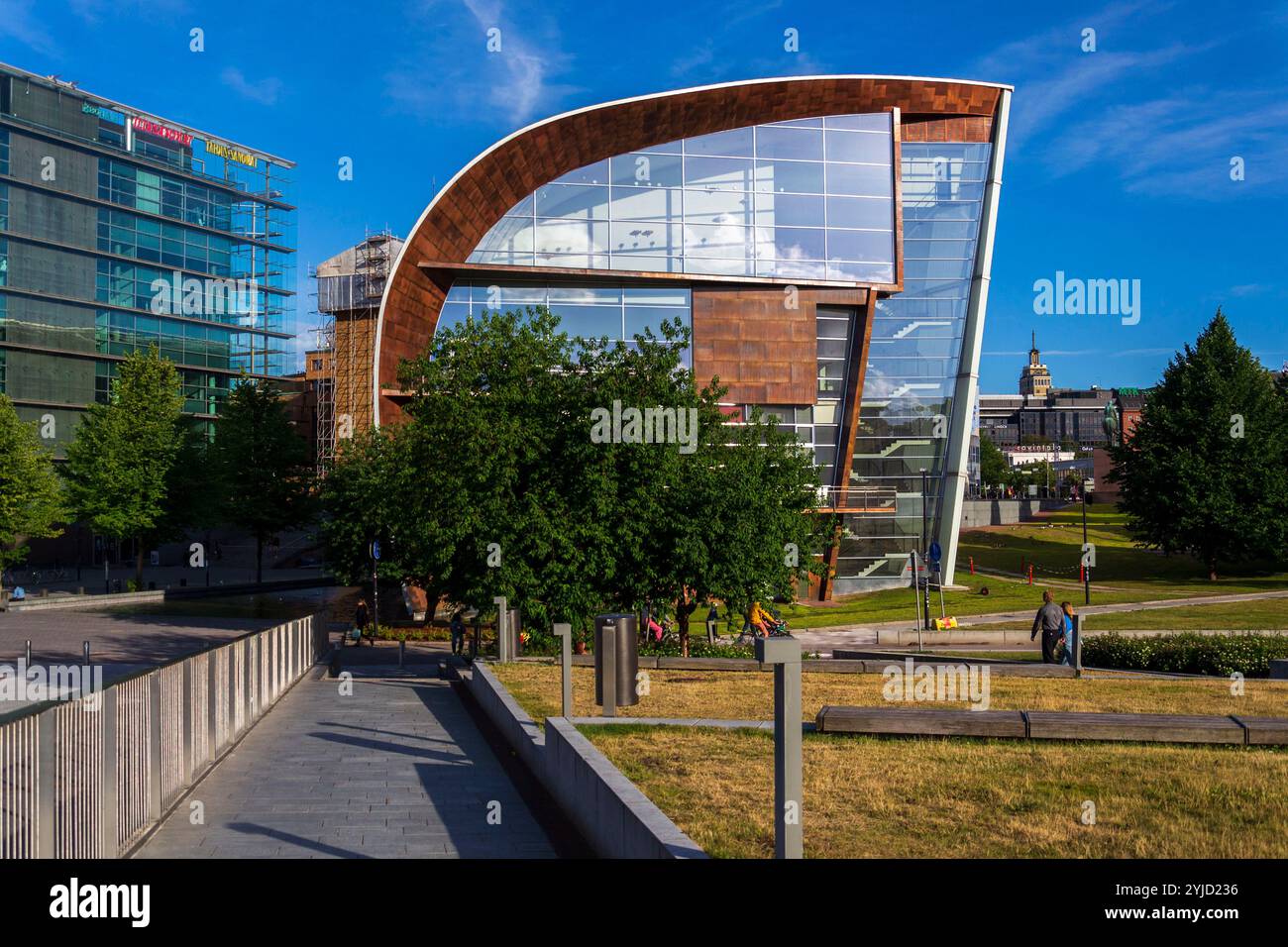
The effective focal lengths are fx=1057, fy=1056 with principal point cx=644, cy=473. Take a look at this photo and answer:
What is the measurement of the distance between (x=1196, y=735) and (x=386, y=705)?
12.3 meters

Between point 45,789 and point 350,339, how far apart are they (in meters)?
74.5

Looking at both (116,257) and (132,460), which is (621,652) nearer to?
(132,460)

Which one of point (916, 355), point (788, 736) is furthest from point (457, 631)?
point (916, 355)

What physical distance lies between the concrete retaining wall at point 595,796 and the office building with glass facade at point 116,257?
210ft

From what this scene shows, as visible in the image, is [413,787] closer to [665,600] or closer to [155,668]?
[155,668]

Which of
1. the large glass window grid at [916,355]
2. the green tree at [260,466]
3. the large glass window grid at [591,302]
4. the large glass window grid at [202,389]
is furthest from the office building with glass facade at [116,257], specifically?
the large glass window grid at [916,355]

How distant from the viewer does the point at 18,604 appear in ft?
137

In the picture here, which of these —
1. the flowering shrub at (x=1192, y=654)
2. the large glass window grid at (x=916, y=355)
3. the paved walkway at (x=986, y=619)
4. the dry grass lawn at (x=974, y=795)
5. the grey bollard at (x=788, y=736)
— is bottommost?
the paved walkway at (x=986, y=619)

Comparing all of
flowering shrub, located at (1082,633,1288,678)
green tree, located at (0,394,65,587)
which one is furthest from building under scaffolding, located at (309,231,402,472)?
flowering shrub, located at (1082,633,1288,678)

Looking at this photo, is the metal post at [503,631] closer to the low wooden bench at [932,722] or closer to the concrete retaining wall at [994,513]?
the low wooden bench at [932,722]

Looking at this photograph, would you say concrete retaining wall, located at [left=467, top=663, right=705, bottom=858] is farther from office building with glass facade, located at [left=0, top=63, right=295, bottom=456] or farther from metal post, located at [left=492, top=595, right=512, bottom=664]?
office building with glass facade, located at [left=0, top=63, right=295, bottom=456]

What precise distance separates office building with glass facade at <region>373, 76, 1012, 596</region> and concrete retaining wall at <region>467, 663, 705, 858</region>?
36.5 m

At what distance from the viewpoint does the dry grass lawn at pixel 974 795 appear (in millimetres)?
6961
